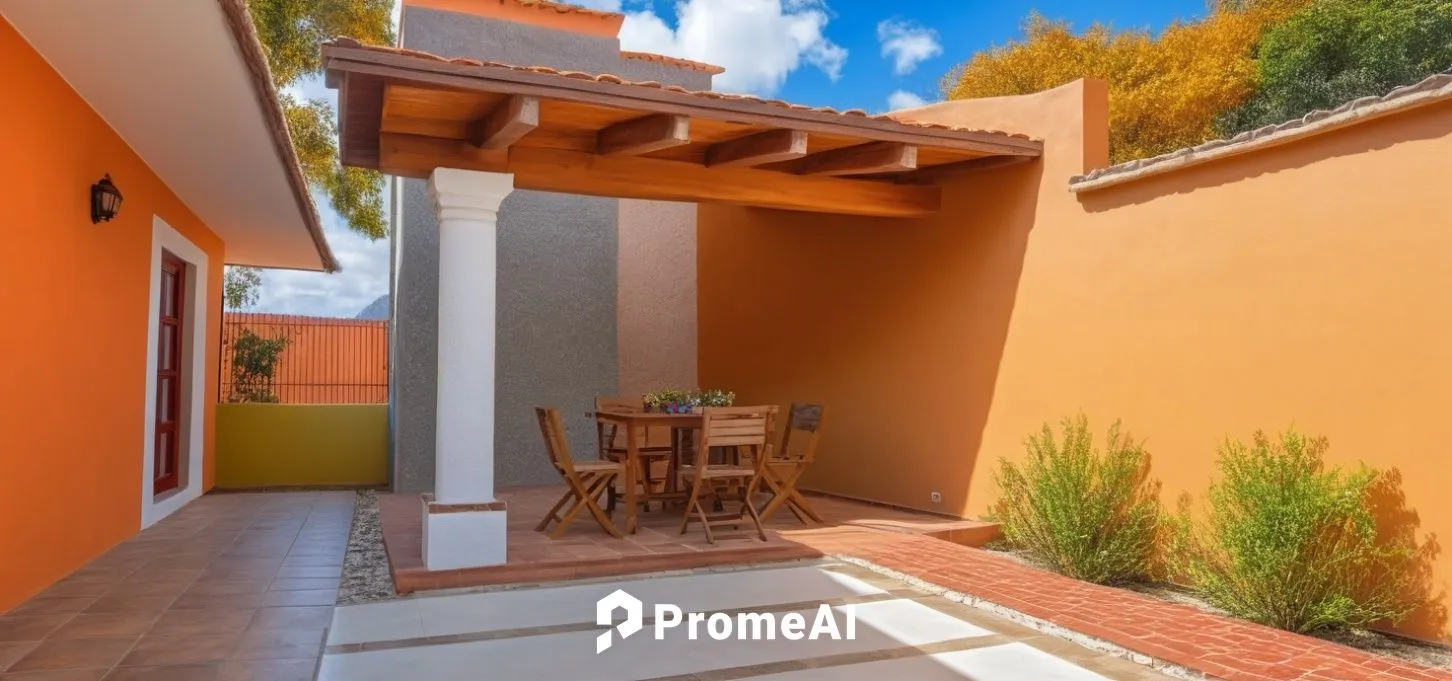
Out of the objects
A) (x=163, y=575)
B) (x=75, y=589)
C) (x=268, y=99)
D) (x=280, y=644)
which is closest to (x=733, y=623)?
(x=280, y=644)

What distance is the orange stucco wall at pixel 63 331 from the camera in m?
4.70

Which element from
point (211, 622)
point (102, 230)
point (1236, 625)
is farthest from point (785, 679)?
point (102, 230)

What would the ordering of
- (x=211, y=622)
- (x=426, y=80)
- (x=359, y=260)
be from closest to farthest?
(x=211, y=622) → (x=426, y=80) → (x=359, y=260)

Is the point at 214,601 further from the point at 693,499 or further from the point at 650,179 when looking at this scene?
the point at 650,179

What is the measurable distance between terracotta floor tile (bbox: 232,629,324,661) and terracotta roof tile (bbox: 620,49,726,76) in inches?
317

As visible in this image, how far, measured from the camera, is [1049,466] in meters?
6.60

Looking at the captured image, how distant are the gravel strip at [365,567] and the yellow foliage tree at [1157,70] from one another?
43.9ft

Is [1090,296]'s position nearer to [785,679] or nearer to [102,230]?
[785,679]

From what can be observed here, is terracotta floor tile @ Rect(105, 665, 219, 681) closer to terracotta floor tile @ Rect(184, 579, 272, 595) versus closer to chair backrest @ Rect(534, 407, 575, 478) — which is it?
terracotta floor tile @ Rect(184, 579, 272, 595)

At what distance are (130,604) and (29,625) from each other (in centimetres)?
51

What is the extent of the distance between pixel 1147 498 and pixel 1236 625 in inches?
54.6

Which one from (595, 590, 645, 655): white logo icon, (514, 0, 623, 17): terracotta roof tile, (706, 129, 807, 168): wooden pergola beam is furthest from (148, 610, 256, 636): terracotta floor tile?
(514, 0, 623, 17): terracotta roof tile

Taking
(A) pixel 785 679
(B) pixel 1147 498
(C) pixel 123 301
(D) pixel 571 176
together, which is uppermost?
(D) pixel 571 176

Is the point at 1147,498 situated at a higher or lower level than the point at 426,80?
lower
